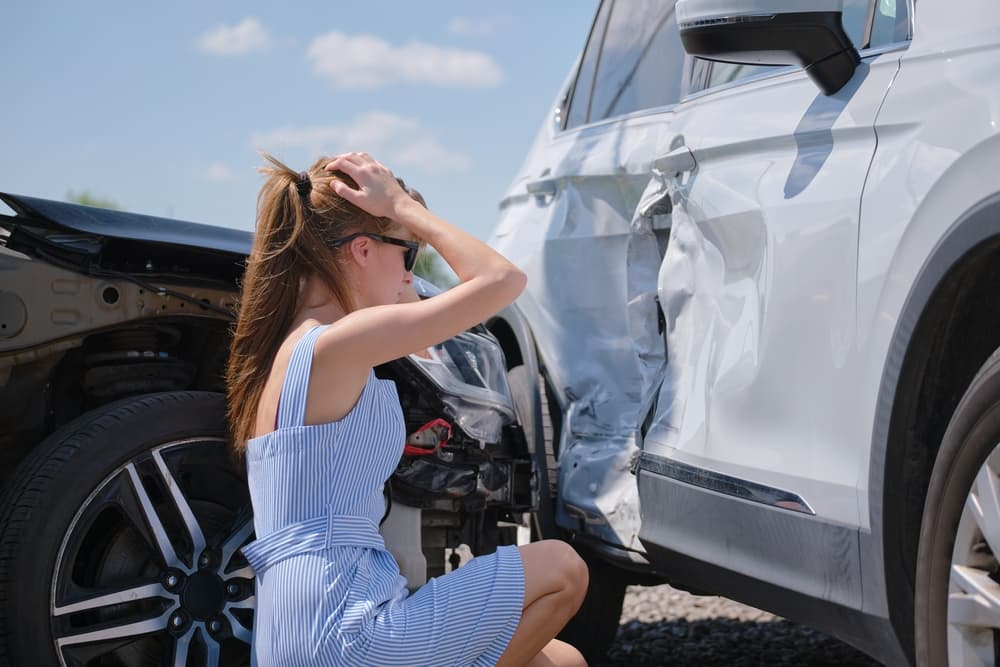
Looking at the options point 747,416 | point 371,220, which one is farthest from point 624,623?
point 371,220

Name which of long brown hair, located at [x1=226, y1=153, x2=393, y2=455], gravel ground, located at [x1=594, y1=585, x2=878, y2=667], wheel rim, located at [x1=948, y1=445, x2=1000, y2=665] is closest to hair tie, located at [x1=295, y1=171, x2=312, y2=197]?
long brown hair, located at [x1=226, y1=153, x2=393, y2=455]

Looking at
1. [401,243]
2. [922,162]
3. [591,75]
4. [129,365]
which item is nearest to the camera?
[922,162]

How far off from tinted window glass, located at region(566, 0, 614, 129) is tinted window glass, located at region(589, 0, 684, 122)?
4cm

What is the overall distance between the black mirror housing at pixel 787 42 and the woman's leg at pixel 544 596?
1035 mm

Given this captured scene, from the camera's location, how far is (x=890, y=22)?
2.32m

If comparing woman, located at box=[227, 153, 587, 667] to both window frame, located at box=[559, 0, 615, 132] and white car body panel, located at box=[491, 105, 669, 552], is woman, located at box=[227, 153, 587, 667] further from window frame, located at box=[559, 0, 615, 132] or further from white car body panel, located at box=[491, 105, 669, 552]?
window frame, located at box=[559, 0, 615, 132]

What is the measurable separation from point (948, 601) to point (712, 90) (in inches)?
59.4

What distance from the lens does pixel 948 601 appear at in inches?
76.5

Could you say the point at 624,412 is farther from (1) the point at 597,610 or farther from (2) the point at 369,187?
(2) the point at 369,187

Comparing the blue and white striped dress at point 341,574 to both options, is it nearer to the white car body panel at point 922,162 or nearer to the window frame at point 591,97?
the white car body panel at point 922,162

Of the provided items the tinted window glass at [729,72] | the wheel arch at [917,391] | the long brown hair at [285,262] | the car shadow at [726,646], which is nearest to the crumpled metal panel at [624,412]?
the tinted window glass at [729,72]

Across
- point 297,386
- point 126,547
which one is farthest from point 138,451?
point 297,386

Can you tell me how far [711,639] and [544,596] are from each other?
7.35 feet

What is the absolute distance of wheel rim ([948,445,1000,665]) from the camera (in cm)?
183
